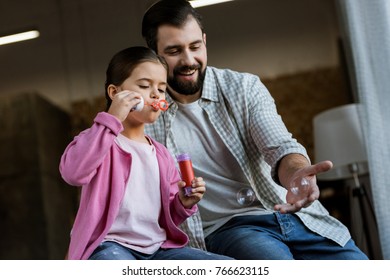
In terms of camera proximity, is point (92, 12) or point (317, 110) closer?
point (92, 12)

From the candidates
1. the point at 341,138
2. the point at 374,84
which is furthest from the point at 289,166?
the point at 341,138

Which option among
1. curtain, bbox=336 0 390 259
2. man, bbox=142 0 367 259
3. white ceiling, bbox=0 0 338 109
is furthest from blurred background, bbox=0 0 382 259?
curtain, bbox=336 0 390 259

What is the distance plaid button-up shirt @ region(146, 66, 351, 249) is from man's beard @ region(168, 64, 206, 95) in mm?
17

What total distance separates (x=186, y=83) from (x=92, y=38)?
539mm

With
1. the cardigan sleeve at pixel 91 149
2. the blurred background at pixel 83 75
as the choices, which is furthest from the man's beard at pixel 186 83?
the cardigan sleeve at pixel 91 149

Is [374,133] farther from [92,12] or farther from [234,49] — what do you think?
[92,12]

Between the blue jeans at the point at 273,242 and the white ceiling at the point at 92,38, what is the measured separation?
0.35 metres

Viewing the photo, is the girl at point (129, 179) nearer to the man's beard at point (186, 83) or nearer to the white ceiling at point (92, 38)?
the man's beard at point (186, 83)

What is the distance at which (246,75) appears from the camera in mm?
1206

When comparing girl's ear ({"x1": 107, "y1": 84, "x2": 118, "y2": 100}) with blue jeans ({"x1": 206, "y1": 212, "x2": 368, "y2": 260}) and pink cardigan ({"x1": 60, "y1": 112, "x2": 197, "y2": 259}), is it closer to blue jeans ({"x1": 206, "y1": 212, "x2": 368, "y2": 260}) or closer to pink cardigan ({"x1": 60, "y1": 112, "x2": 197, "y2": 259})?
pink cardigan ({"x1": 60, "y1": 112, "x2": 197, "y2": 259})

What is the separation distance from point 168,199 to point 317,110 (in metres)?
2.00

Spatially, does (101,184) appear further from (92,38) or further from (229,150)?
(92,38)
